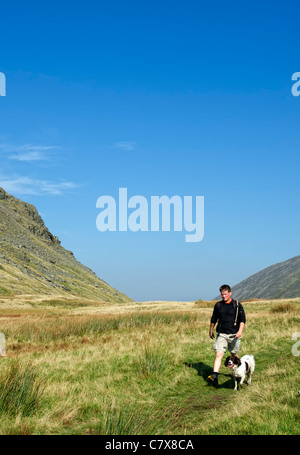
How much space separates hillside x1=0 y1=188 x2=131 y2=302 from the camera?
108 metres

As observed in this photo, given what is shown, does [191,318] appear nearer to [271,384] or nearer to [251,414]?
[271,384]

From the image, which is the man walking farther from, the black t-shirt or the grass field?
the grass field

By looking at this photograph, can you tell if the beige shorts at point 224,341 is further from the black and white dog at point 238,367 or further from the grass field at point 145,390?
the grass field at point 145,390

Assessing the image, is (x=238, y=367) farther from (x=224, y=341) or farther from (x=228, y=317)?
(x=228, y=317)

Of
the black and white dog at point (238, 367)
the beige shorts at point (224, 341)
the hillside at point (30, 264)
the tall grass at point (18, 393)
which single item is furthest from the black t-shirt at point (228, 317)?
the hillside at point (30, 264)

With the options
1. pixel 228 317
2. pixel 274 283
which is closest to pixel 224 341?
pixel 228 317

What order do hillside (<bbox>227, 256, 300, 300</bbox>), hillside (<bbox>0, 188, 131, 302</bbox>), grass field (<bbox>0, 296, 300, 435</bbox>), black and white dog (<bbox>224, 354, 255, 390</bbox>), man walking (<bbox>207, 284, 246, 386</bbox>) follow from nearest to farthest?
grass field (<bbox>0, 296, 300, 435</bbox>) < black and white dog (<bbox>224, 354, 255, 390</bbox>) < man walking (<bbox>207, 284, 246, 386</bbox>) < hillside (<bbox>227, 256, 300, 300</bbox>) < hillside (<bbox>0, 188, 131, 302</bbox>)

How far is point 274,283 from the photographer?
77188mm

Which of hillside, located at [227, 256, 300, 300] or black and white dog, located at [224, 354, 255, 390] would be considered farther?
hillside, located at [227, 256, 300, 300]

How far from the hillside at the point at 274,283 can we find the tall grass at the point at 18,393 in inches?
2497

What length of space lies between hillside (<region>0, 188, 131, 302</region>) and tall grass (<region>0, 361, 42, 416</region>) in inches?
3294

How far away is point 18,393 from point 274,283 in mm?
74797

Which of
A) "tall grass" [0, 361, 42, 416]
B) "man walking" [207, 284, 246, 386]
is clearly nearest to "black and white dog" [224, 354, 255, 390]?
"man walking" [207, 284, 246, 386]
